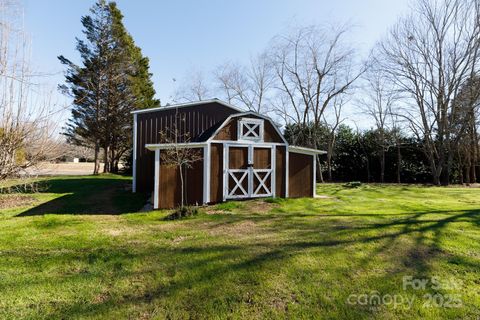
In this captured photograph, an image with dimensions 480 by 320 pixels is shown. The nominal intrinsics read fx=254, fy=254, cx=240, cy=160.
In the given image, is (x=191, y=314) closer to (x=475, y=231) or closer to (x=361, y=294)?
(x=361, y=294)

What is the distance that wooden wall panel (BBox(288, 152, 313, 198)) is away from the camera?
10.3 metres

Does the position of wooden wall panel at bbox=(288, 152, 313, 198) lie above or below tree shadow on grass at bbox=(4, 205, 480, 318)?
above

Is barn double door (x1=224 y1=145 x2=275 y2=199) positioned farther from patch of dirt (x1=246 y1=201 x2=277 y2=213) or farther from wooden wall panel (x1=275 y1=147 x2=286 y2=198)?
patch of dirt (x1=246 y1=201 x2=277 y2=213)

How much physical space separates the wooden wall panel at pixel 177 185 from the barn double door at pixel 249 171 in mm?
963

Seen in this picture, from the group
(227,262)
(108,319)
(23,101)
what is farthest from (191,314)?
(23,101)

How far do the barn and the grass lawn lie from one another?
2068mm

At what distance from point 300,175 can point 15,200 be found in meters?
10.4

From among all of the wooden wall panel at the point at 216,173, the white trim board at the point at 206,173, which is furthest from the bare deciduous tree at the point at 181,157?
the wooden wall panel at the point at 216,173

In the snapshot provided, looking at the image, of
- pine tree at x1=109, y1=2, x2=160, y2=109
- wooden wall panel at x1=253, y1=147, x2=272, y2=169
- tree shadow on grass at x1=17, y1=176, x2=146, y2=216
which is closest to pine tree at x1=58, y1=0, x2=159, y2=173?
pine tree at x1=109, y1=2, x2=160, y2=109

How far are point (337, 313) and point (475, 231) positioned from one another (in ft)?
16.7

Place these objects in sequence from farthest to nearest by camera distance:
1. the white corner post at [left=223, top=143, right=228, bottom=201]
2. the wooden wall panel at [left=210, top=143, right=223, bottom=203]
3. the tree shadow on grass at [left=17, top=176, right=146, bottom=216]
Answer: the white corner post at [left=223, top=143, right=228, bottom=201]
the wooden wall panel at [left=210, top=143, right=223, bottom=203]
the tree shadow on grass at [left=17, top=176, right=146, bottom=216]

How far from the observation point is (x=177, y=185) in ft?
27.4

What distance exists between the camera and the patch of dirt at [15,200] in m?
8.04

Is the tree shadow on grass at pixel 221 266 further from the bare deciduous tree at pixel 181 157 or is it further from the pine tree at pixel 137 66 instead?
the pine tree at pixel 137 66
